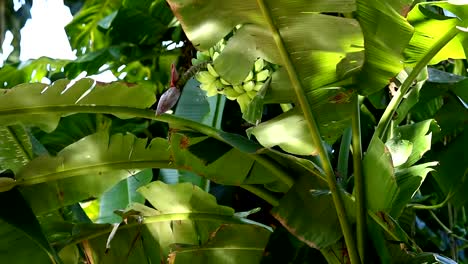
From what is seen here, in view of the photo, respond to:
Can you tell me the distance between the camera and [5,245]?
733 millimetres

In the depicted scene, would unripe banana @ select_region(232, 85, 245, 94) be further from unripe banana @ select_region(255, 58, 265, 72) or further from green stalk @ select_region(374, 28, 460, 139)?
green stalk @ select_region(374, 28, 460, 139)

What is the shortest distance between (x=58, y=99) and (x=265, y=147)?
235 mm

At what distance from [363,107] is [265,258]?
1.49ft

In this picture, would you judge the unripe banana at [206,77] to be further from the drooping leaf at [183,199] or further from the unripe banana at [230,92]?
the drooping leaf at [183,199]

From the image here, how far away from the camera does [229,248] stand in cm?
76

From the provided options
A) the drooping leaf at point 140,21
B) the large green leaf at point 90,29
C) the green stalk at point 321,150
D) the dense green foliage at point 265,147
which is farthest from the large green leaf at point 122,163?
the large green leaf at point 90,29

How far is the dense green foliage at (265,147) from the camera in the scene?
58 centimetres

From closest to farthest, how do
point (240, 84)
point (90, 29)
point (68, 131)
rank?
point (240, 84) → point (68, 131) → point (90, 29)

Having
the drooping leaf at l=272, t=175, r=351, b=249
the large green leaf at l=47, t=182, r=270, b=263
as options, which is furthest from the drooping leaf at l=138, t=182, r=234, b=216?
the drooping leaf at l=272, t=175, r=351, b=249

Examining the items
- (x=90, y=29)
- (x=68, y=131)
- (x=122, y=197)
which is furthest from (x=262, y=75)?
(x=90, y=29)

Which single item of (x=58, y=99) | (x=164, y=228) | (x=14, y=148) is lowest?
(x=164, y=228)

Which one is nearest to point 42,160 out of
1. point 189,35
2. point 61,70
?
point 189,35

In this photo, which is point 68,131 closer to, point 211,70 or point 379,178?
point 211,70

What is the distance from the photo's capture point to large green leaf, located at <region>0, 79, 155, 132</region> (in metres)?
0.66
